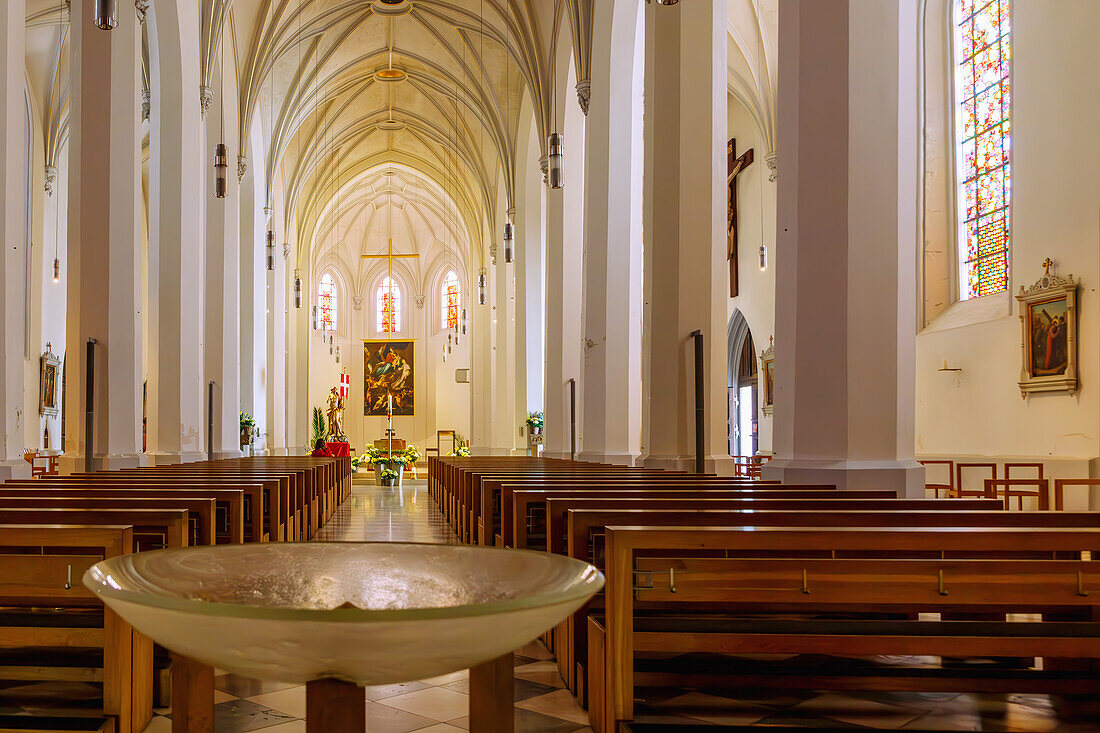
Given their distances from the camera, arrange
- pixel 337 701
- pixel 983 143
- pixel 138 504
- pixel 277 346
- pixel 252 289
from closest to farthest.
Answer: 1. pixel 337 701
2. pixel 138 504
3. pixel 983 143
4. pixel 252 289
5. pixel 277 346

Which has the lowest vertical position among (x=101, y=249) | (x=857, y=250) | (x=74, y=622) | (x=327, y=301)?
(x=74, y=622)

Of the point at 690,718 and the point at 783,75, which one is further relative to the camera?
the point at 783,75

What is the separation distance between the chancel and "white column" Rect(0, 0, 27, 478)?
0.11 feet

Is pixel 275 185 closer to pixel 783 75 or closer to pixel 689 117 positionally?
pixel 689 117

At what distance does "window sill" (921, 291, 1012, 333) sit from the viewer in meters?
10.6

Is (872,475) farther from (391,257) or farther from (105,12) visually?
(391,257)

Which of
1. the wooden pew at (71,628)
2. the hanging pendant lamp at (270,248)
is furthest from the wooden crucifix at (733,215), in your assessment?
the wooden pew at (71,628)

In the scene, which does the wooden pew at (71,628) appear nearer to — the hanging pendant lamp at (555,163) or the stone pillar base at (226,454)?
the hanging pendant lamp at (555,163)

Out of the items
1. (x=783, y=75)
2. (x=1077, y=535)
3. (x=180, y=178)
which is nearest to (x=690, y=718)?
(x=1077, y=535)

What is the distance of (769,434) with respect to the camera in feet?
53.3

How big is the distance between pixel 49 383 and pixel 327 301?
56.2 feet

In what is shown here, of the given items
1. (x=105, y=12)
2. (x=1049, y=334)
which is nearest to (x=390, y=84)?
(x=1049, y=334)

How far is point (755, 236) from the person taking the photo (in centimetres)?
1714

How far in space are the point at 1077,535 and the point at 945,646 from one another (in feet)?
1.42
